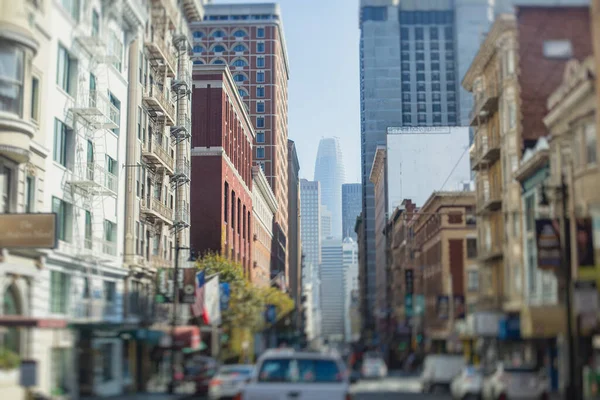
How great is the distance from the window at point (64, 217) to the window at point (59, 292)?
2742 millimetres

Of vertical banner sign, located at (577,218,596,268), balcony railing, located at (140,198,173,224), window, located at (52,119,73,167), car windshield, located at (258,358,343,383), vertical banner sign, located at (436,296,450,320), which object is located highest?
window, located at (52,119,73,167)

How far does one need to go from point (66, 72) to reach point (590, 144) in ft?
89.0

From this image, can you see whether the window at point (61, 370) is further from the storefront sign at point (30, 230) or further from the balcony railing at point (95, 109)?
the balcony railing at point (95, 109)

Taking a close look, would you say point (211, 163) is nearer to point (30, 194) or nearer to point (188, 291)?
point (188, 291)

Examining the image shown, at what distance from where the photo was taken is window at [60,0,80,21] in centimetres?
4152

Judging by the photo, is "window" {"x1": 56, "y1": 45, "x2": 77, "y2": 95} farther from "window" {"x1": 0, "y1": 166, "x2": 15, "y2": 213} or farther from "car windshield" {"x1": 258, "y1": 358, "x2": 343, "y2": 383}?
"car windshield" {"x1": 258, "y1": 358, "x2": 343, "y2": 383}

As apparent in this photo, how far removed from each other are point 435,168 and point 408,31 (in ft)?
216

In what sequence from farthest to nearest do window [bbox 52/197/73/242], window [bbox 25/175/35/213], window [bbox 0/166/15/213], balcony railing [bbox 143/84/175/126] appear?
balcony railing [bbox 143/84/175/126]
window [bbox 52/197/73/242]
window [bbox 25/175/35/213]
window [bbox 0/166/15/213]

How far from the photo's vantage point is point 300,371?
19.8m

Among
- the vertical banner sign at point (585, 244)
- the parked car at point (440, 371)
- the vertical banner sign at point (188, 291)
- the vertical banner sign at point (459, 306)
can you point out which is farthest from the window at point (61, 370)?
the vertical banner sign at point (188, 291)

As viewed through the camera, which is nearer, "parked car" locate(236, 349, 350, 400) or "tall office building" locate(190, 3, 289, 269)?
"parked car" locate(236, 349, 350, 400)

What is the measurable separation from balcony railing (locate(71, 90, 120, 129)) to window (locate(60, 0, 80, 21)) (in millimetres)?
3828

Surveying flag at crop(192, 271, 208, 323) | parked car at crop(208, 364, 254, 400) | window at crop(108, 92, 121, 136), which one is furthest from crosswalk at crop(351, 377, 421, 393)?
window at crop(108, 92, 121, 136)

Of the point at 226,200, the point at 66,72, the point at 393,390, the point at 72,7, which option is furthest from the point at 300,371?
the point at 226,200
